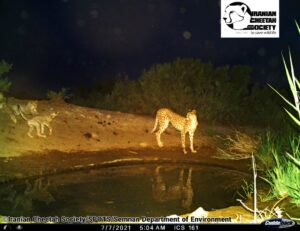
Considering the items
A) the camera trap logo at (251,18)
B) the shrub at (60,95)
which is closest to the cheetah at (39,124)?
the shrub at (60,95)

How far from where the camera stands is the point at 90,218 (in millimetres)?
2596

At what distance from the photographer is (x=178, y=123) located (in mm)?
3369

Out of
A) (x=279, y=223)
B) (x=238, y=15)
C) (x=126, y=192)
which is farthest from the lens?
(x=126, y=192)

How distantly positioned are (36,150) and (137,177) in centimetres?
89

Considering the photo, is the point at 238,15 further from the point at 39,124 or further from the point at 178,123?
the point at 39,124

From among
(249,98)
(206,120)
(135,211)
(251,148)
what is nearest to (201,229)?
(135,211)

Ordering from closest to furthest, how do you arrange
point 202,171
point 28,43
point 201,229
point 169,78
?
1. point 201,229
2. point 28,43
3. point 202,171
4. point 169,78

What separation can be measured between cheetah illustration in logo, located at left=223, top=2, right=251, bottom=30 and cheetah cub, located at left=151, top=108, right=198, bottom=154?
0.93m

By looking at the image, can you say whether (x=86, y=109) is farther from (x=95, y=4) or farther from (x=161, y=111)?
(x=95, y=4)

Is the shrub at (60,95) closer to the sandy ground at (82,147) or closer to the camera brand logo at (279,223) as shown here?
the sandy ground at (82,147)

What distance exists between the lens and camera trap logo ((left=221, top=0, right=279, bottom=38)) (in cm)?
271

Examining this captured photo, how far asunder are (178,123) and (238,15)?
1.04 meters

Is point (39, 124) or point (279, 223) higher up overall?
point (39, 124)

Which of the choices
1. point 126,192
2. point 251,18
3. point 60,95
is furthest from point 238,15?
point 60,95
